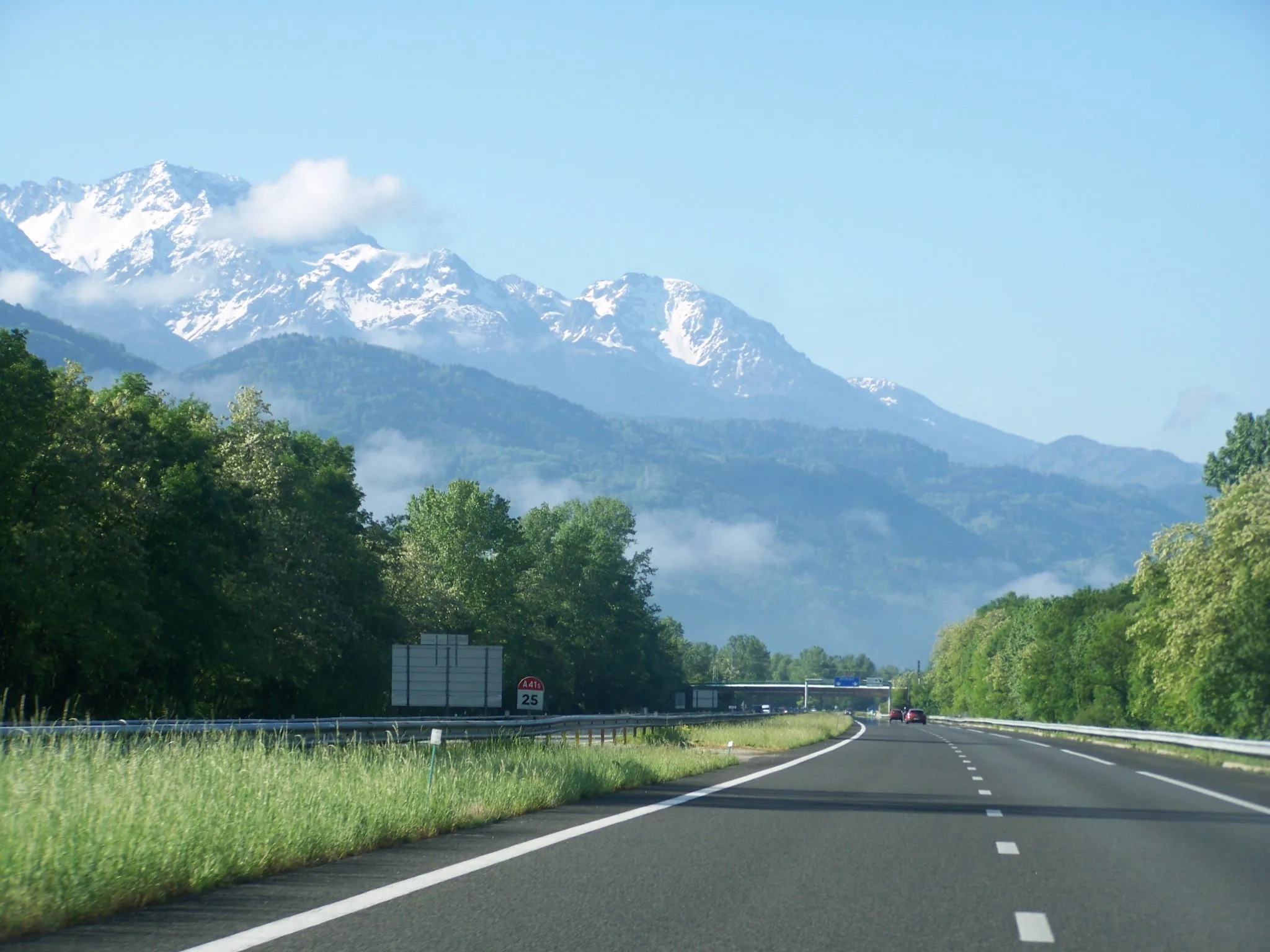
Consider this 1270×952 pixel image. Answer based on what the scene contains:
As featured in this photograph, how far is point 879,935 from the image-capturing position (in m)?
8.74

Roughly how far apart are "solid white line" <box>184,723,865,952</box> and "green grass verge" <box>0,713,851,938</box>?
1.13 m

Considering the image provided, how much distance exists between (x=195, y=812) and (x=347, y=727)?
21753 mm

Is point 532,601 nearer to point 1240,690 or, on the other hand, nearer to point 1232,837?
point 1240,690

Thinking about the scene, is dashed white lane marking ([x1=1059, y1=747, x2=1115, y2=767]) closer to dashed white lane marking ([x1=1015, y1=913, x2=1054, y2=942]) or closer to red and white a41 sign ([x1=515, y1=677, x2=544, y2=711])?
red and white a41 sign ([x1=515, y1=677, x2=544, y2=711])

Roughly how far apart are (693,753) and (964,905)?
73.7ft

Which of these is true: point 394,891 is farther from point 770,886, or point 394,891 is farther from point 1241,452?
point 1241,452

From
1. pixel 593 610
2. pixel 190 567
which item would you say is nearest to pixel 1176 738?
pixel 190 567

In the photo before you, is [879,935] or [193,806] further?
[193,806]

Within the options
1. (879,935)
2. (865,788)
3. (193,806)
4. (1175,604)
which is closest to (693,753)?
(865,788)

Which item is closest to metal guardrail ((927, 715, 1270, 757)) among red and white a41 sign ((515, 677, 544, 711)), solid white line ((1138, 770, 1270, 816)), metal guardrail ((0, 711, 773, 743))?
solid white line ((1138, 770, 1270, 816))

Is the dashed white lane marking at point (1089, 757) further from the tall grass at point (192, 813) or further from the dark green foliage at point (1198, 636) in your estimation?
the tall grass at point (192, 813)

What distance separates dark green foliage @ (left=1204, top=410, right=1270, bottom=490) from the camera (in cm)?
9819

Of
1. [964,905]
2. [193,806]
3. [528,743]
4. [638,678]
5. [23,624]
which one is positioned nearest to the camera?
[964,905]

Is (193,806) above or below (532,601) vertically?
below
